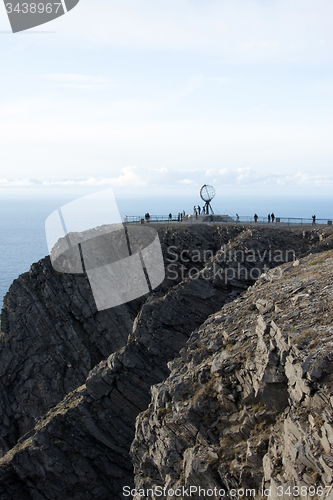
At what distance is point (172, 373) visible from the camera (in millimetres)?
17141

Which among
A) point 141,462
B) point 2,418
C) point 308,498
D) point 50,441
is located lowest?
point 2,418

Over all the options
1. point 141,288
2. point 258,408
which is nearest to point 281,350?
point 258,408

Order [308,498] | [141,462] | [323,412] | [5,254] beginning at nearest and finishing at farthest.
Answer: [308,498], [323,412], [141,462], [5,254]

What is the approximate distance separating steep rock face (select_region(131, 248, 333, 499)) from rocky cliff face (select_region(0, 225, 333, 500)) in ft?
0.16

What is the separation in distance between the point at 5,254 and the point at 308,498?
111888 millimetres

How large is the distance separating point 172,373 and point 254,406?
548 centimetres

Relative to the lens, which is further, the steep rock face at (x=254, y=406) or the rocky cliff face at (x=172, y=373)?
the rocky cliff face at (x=172, y=373)

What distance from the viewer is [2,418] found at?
33.1 m

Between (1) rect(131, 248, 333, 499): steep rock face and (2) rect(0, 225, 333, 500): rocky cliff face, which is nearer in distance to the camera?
(1) rect(131, 248, 333, 499): steep rock face

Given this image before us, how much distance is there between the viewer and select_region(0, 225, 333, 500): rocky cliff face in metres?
11.8

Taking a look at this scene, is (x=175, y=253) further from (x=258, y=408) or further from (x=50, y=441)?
(x=258, y=408)

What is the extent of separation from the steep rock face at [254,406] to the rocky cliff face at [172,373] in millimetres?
48

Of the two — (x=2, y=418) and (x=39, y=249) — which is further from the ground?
(x=39, y=249)

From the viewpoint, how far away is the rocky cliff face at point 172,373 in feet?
38.8
